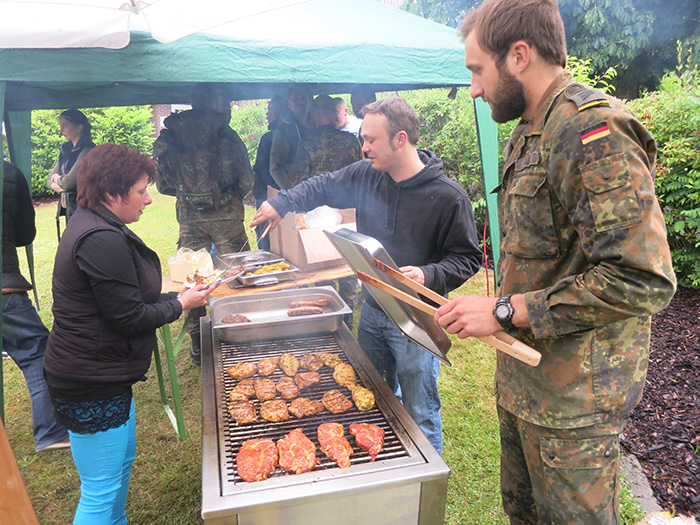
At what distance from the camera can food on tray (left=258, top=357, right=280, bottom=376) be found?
8.01 ft

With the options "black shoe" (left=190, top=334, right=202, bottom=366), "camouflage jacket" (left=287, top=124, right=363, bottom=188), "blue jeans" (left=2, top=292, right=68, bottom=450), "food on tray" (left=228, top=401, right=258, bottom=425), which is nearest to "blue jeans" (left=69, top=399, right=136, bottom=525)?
"food on tray" (left=228, top=401, right=258, bottom=425)

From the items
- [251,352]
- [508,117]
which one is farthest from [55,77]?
[508,117]

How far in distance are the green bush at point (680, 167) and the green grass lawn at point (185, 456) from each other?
2.77 meters

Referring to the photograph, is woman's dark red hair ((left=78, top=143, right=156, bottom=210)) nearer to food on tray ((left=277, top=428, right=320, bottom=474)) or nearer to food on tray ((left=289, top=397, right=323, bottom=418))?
food on tray ((left=289, top=397, right=323, bottom=418))

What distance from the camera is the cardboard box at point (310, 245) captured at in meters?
3.92

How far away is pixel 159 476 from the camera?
3.48 meters

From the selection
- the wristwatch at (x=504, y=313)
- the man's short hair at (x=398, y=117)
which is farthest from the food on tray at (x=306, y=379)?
the man's short hair at (x=398, y=117)

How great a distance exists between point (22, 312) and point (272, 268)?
1981 millimetres

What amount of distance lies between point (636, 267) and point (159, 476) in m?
3.59

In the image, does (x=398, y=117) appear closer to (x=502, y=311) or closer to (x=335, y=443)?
(x=502, y=311)

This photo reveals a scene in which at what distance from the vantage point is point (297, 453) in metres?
1.80

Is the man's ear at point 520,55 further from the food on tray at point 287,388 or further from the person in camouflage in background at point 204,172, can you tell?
the person in camouflage in background at point 204,172

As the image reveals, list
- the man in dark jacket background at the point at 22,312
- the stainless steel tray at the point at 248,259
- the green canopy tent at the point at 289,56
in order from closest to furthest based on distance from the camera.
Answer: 1. the green canopy tent at the point at 289,56
2. the man in dark jacket background at the point at 22,312
3. the stainless steel tray at the point at 248,259

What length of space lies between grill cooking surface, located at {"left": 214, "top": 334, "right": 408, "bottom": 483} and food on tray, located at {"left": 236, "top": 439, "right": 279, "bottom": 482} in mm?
29
